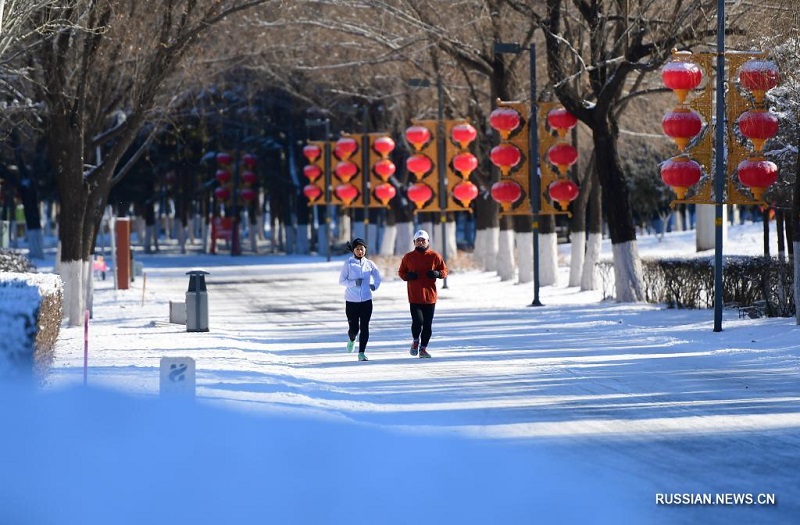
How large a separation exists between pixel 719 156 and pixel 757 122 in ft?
2.62

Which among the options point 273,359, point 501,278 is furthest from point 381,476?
point 501,278

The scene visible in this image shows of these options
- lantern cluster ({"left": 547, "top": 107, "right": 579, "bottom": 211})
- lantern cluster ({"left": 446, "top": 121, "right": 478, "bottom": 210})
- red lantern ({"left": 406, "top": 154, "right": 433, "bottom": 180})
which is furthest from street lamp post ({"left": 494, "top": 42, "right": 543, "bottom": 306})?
red lantern ({"left": 406, "top": 154, "right": 433, "bottom": 180})

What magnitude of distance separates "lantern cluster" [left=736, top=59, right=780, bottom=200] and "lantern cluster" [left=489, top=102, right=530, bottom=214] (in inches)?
332

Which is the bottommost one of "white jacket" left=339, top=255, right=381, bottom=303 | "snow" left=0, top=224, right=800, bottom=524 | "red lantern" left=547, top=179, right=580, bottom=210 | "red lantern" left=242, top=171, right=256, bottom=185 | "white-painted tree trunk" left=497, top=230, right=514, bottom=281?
"snow" left=0, top=224, right=800, bottom=524

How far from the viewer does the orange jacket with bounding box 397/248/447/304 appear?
20.0 metres

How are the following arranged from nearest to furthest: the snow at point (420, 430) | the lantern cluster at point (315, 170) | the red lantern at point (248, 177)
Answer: the snow at point (420, 430)
the lantern cluster at point (315, 170)
the red lantern at point (248, 177)

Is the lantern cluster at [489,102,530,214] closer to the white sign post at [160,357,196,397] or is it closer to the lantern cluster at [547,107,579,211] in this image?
the lantern cluster at [547,107,579,211]

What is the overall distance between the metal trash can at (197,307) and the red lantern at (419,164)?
625 inches

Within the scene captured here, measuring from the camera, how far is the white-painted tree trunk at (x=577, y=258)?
38.0m

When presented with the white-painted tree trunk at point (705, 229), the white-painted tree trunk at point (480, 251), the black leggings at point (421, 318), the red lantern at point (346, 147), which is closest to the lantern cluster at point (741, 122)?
the black leggings at point (421, 318)

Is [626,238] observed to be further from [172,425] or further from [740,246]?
[740,246]

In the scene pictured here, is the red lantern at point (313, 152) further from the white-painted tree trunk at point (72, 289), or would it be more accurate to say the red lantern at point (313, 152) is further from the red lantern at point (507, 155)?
the white-painted tree trunk at point (72, 289)

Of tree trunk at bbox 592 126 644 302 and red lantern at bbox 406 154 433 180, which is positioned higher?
red lantern at bbox 406 154 433 180

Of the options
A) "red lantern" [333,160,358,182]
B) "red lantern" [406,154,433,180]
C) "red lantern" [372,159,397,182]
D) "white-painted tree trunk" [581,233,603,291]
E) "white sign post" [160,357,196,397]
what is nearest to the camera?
"white sign post" [160,357,196,397]
